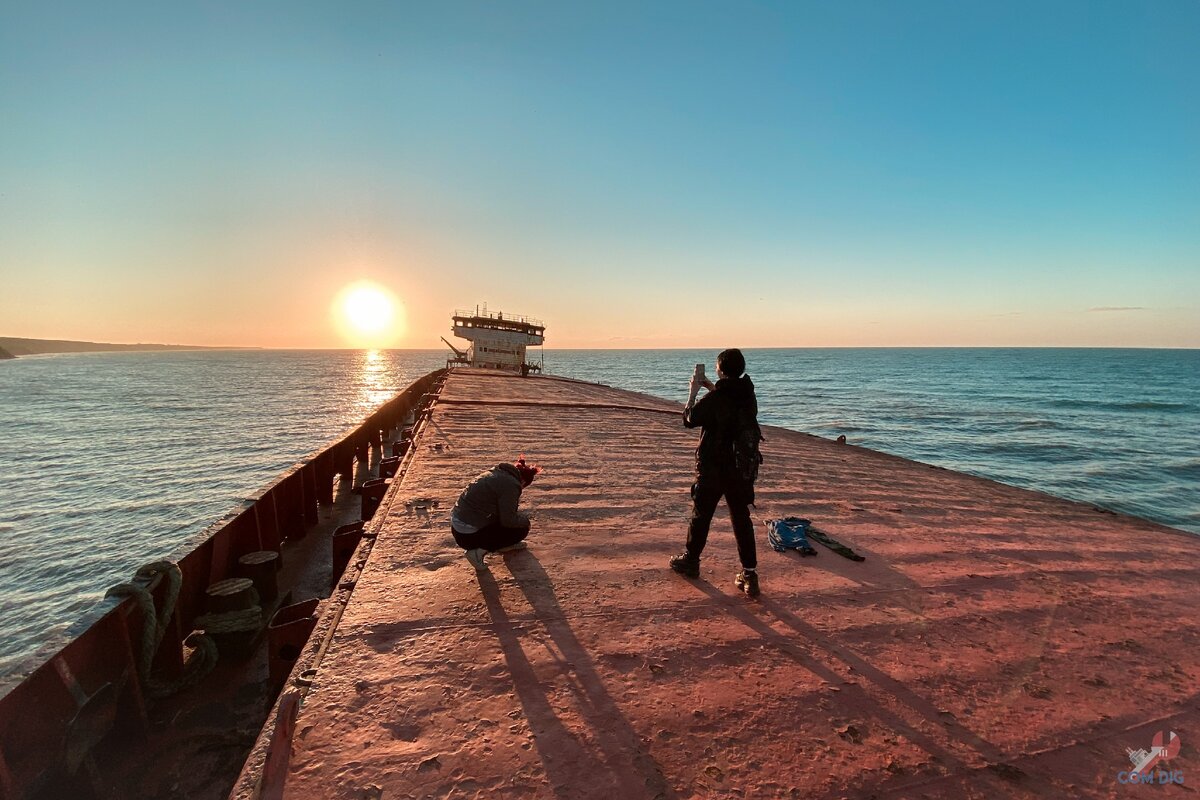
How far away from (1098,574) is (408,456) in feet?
31.0

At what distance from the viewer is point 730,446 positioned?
157 inches

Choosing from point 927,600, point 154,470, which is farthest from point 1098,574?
point 154,470

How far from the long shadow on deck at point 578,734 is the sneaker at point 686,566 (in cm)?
125

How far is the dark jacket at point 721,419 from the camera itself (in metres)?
3.96

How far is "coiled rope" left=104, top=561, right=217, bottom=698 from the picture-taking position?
4328 millimetres

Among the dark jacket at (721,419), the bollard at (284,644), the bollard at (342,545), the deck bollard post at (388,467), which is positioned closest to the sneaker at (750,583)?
the dark jacket at (721,419)

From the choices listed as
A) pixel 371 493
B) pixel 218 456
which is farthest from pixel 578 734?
pixel 218 456

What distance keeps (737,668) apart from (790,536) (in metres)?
2.54

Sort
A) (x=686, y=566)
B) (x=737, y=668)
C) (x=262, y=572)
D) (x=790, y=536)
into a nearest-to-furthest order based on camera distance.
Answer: (x=737, y=668), (x=686, y=566), (x=790, y=536), (x=262, y=572)

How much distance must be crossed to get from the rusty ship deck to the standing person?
2.43ft

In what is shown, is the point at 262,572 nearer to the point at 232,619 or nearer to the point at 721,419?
the point at 232,619

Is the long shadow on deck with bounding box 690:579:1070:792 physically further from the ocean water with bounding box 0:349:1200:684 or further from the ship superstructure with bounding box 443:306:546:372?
the ship superstructure with bounding box 443:306:546:372

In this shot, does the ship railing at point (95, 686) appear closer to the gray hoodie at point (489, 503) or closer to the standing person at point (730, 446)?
the gray hoodie at point (489, 503)

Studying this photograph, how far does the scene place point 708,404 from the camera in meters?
4.01
